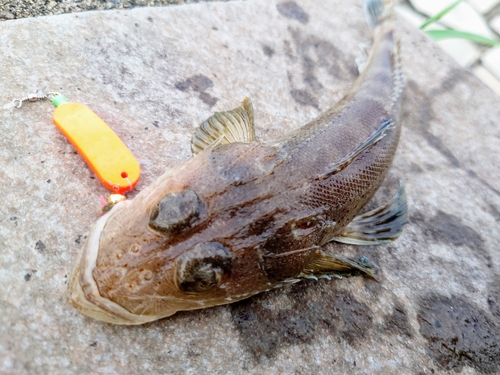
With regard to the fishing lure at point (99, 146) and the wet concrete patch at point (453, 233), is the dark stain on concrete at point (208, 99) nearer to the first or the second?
the fishing lure at point (99, 146)

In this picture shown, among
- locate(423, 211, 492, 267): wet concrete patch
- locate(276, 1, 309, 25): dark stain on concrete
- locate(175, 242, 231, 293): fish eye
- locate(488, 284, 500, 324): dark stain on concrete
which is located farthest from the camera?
locate(276, 1, 309, 25): dark stain on concrete

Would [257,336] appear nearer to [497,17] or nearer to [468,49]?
[468,49]

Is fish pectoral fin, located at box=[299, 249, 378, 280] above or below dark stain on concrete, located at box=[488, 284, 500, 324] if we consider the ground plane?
below

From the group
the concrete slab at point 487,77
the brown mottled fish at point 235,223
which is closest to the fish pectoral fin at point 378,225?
the brown mottled fish at point 235,223

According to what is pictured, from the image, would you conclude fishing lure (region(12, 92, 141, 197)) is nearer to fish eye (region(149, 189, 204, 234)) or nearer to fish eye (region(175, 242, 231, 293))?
fish eye (region(149, 189, 204, 234))

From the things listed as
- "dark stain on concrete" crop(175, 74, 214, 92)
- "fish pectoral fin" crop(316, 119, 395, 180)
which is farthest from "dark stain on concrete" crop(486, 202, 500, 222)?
"dark stain on concrete" crop(175, 74, 214, 92)

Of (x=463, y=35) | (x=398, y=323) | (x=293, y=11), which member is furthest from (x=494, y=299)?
(x=463, y=35)
